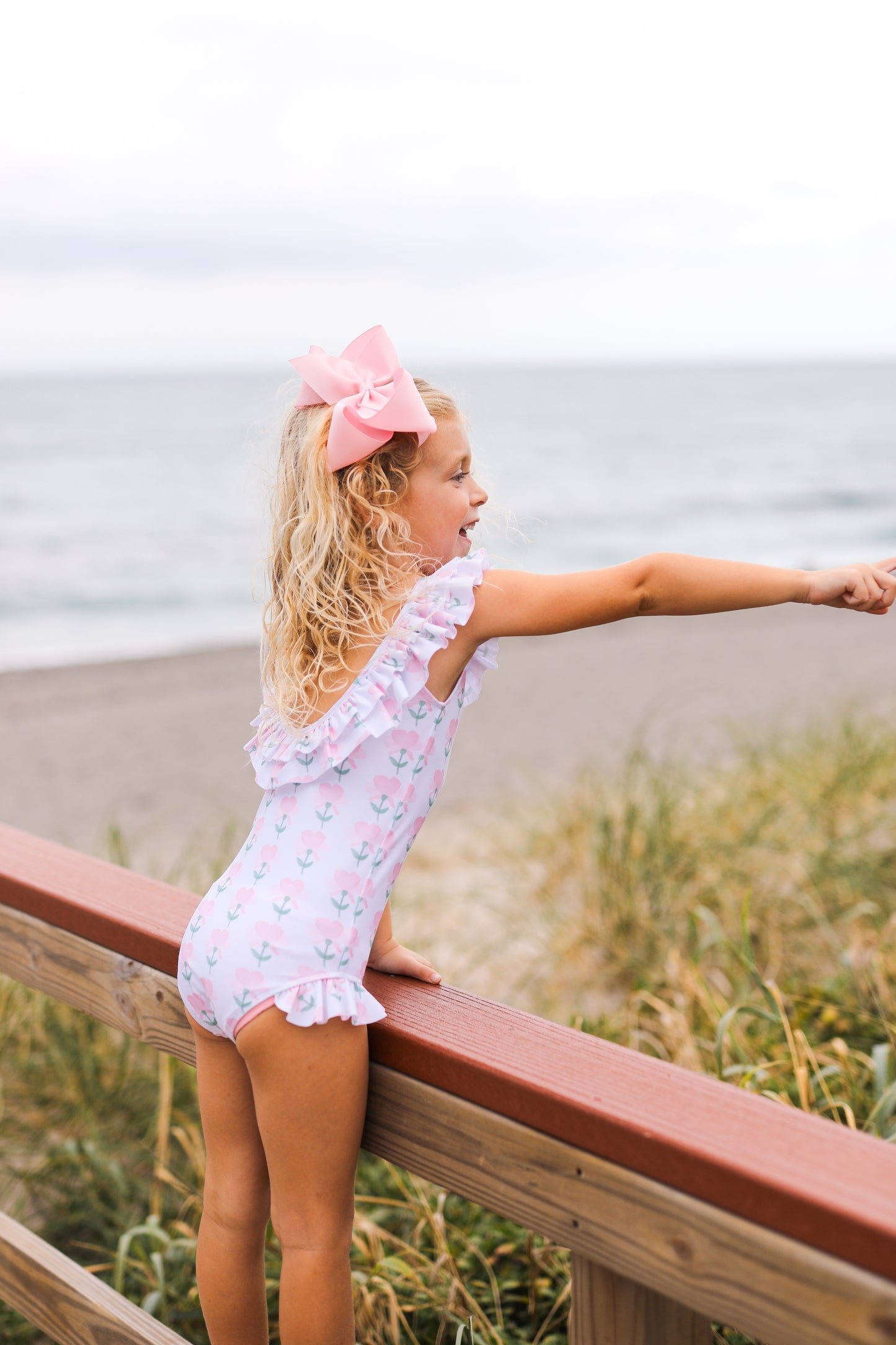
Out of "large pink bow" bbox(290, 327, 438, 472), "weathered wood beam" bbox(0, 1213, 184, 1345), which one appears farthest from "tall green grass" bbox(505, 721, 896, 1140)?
"large pink bow" bbox(290, 327, 438, 472)

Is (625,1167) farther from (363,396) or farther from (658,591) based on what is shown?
(363,396)

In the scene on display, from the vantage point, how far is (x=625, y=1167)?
3.56 ft

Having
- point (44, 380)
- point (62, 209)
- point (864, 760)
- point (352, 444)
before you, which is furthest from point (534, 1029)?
point (44, 380)

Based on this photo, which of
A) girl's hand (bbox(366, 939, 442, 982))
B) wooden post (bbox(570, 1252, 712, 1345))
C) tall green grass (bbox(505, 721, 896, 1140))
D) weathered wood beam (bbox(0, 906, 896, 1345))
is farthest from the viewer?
tall green grass (bbox(505, 721, 896, 1140))

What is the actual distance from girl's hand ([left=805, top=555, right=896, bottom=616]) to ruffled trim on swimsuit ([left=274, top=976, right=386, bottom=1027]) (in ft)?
2.37

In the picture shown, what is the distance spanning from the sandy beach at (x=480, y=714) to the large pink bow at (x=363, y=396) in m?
3.17

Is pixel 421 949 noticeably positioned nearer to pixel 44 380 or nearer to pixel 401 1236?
pixel 401 1236

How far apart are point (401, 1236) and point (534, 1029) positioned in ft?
4.86

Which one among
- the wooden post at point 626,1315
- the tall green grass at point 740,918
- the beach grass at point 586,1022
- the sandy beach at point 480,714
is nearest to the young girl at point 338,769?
the wooden post at point 626,1315

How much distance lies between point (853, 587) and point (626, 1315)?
0.85 metres

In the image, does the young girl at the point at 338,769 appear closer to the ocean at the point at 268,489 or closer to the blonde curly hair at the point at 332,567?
the blonde curly hair at the point at 332,567

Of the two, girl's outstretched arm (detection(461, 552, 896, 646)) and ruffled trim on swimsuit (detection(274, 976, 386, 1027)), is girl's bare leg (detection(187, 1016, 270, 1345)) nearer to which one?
ruffled trim on swimsuit (detection(274, 976, 386, 1027))

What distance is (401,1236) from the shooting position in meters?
2.53

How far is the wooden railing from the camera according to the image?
3.05ft
